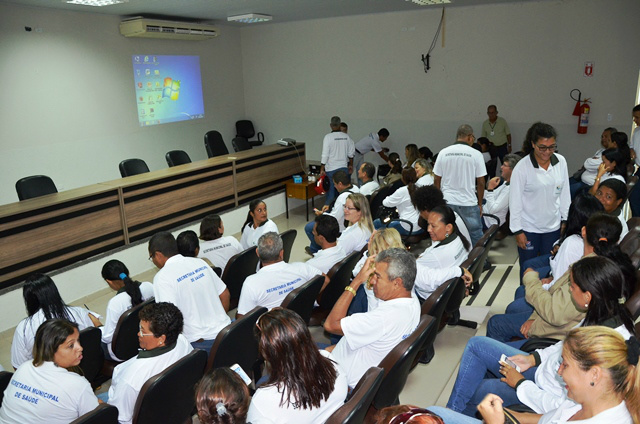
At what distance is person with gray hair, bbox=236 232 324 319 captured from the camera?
308 cm

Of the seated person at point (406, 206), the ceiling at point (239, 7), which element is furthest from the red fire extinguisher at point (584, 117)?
the seated person at point (406, 206)

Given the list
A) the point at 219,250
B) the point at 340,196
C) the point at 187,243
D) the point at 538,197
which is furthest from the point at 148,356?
the point at 340,196

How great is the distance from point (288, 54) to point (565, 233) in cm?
816

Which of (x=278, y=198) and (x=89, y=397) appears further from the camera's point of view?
(x=278, y=198)

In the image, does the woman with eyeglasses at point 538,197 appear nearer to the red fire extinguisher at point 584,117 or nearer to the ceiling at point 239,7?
the red fire extinguisher at point 584,117

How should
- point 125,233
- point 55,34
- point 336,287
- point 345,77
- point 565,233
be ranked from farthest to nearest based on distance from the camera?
1. point 345,77
2. point 55,34
3. point 125,233
4. point 336,287
5. point 565,233

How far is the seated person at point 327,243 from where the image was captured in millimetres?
3738

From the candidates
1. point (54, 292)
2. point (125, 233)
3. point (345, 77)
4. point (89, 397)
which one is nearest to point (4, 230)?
point (125, 233)

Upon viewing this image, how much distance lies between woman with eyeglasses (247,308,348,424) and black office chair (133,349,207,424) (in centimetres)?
53

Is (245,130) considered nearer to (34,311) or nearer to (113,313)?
(113,313)

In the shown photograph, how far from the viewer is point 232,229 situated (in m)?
6.72

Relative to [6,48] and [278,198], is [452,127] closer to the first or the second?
[278,198]

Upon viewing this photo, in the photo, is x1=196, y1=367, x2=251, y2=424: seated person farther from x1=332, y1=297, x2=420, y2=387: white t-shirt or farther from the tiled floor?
the tiled floor

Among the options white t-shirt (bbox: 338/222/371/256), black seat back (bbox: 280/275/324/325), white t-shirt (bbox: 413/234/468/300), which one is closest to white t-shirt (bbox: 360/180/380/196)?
white t-shirt (bbox: 338/222/371/256)
